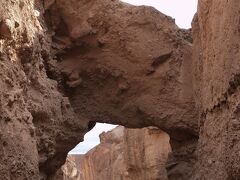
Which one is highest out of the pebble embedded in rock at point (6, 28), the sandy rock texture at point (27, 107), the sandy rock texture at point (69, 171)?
the pebble embedded in rock at point (6, 28)

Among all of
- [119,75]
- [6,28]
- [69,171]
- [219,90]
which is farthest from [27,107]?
[69,171]

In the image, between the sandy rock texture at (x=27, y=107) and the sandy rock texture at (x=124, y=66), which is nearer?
the sandy rock texture at (x=27, y=107)

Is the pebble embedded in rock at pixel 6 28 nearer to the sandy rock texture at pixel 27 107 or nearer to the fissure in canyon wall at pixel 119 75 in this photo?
the sandy rock texture at pixel 27 107

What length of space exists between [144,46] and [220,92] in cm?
189

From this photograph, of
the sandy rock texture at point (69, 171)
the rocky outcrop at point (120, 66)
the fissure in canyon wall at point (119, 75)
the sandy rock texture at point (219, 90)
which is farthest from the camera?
the sandy rock texture at point (69, 171)

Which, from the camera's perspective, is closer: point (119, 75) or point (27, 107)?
point (27, 107)

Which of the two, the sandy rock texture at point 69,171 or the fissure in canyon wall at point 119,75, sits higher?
the fissure in canyon wall at point 119,75

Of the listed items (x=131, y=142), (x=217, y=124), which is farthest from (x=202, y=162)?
(x=131, y=142)

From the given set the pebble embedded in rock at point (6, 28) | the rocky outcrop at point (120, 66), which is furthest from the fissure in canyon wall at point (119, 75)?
the pebble embedded in rock at point (6, 28)

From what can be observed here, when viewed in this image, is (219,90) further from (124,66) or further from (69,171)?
(69,171)

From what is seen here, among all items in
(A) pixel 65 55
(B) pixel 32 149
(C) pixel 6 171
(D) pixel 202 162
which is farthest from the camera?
(A) pixel 65 55

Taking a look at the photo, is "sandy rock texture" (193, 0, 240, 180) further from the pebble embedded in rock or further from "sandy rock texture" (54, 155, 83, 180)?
"sandy rock texture" (54, 155, 83, 180)

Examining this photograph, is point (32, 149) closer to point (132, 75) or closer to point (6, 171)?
point (6, 171)

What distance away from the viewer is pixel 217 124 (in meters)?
3.87
